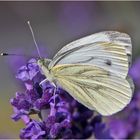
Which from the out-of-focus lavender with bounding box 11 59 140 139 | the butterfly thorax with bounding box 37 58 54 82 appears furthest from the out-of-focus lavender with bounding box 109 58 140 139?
the butterfly thorax with bounding box 37 58 54 82

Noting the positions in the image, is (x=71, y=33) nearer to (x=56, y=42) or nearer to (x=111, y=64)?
(x=56, y=42)

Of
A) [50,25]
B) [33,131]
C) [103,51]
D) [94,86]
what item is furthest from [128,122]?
[50,25]

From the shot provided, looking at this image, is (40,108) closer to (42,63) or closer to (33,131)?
(33,131)

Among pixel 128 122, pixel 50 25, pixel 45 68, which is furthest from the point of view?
pixel 50 25

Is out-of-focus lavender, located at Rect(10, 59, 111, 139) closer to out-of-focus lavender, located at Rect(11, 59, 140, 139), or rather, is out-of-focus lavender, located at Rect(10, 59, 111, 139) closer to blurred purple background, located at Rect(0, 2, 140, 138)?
out-of-focus lavender, located at Rect(11, 59, 140, 139)

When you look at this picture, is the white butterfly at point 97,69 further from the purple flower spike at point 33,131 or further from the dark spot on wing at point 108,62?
the purple flower spike at point 33,131

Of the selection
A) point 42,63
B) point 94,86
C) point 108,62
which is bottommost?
point 94,86

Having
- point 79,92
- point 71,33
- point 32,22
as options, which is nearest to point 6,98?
point 71,33
